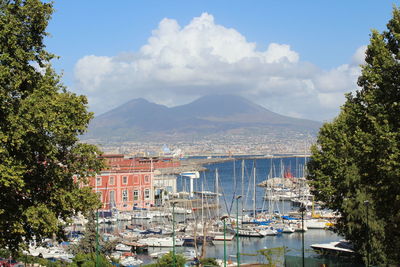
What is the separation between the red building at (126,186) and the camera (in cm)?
5175

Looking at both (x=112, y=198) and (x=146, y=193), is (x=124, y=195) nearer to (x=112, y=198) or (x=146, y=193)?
(x=112, y=198)

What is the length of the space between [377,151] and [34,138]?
9449 mm

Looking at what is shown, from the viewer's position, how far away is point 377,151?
50.0 ft

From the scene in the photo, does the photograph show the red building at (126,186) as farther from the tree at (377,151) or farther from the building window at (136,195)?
the tree at (377,151)

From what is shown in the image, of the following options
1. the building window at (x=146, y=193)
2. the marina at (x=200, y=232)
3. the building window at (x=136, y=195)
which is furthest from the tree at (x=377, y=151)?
the building window at (x=146, y=193)

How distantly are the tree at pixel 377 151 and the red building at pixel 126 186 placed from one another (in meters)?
32.4

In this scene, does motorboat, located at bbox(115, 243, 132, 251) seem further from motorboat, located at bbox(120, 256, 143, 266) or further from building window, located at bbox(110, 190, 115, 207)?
building window, located at bbox(110, 190, 115, 207)

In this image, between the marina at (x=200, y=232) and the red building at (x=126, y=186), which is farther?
the red building at (x=126, y=186)

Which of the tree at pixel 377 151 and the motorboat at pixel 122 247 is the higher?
the tree at pixel 377 151

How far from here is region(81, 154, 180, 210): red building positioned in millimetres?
51750

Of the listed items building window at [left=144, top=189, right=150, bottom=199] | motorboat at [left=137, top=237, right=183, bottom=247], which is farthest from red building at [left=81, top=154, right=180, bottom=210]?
motorboat at [left=137, top=237, right=183, bottom=247]

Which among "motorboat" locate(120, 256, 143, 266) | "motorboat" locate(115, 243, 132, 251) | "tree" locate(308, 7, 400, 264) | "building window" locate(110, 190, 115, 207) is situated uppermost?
"tree" locate(308, 7, 400, 264)

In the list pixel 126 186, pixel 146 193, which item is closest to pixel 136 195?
pixel 146 193

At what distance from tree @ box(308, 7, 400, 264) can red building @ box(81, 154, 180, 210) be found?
106 feet
